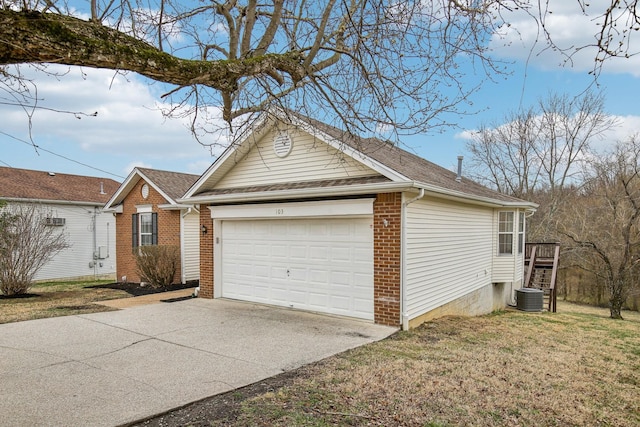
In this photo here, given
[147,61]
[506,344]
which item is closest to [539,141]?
[506,344]

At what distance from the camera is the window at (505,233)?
1417 cm

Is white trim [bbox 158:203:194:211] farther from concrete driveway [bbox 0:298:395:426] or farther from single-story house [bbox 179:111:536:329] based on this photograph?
concrete driveway [bbox 0:298:395:426]

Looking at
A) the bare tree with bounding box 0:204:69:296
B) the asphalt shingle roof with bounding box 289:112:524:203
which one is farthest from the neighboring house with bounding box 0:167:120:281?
the asphalt shingle roof with bounding box 289:112:524:203

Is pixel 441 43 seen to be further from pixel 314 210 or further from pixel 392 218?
pixel 314 210

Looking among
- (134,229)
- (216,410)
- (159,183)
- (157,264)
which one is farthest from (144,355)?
(134,229)

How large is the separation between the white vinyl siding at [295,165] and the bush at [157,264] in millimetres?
4329

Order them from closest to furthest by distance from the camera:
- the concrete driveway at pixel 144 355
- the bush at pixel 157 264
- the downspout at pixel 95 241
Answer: the concrete driveway at pixel 144 355 → the bush at pixel 157 264 → the downspout at pixel 95 241

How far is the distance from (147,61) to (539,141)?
28511 mm

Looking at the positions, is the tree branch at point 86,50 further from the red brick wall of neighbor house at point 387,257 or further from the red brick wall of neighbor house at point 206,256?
the red brick wall of neighbor house at point 206,256

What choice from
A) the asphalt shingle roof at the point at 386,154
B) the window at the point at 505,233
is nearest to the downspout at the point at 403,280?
the asphalt shingle roof at the point at 386,154

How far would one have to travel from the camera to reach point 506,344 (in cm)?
763

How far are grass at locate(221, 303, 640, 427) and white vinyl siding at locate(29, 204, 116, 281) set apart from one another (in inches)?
773

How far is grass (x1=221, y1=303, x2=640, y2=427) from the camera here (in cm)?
421

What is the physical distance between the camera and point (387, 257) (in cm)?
816
